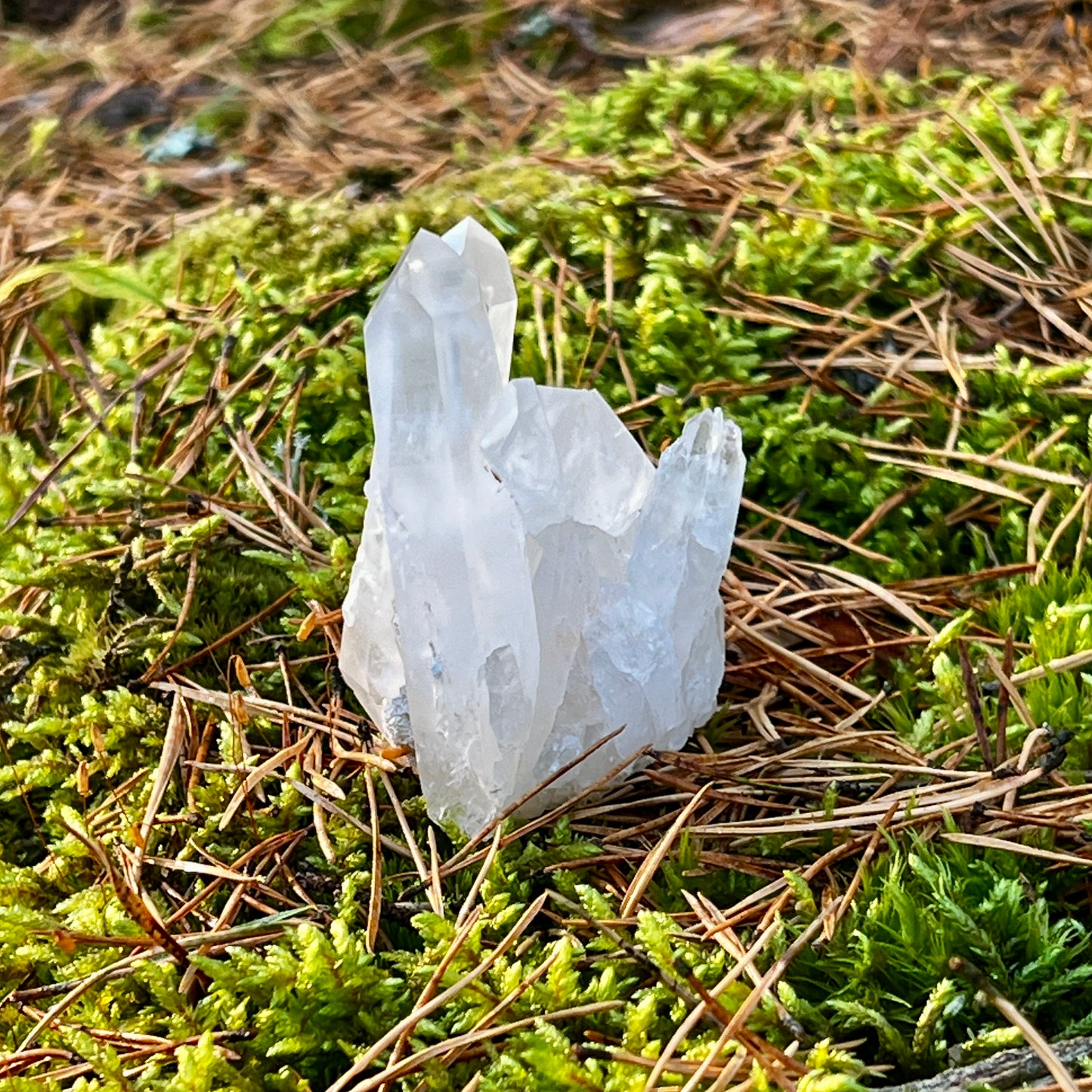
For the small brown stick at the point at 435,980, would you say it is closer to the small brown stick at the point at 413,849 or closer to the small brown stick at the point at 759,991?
the small brown stick at the point at 413,849

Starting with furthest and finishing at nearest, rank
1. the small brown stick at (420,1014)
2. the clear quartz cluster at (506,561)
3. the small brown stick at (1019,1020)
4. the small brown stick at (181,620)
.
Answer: the small brown stick at (181,620) → the clear quartz cluster at (506,561) → the small brown stick at (420,1014) → the small brown stick at (1019,1020)

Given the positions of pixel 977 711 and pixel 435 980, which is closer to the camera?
pixel 435 980

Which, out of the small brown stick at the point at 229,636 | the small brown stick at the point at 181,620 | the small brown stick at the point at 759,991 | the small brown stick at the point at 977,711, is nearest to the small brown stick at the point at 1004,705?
the small brown stick at the point at 977,711

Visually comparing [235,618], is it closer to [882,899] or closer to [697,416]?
[697,416]

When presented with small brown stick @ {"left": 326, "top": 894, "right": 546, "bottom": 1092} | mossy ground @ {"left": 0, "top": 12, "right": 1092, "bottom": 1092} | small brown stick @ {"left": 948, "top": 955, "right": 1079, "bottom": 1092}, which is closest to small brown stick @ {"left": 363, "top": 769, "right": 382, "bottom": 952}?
mossy ground @ {"left": 0, "top": 12, "right": 1092, "bottom": 1092}

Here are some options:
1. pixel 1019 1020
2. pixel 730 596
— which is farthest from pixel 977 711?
pixel 730 596

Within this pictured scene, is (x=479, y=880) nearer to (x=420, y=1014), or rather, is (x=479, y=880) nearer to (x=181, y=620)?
(x=420, y=1014)
